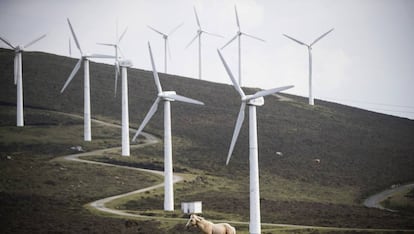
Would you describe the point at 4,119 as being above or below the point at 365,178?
above

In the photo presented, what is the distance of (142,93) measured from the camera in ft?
635

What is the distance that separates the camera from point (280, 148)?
156250mm

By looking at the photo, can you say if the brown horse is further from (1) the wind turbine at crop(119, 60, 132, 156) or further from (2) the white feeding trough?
(1) the wind turbine at crop(119, 60, 132, 156)

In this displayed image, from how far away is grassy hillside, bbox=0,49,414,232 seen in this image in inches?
4215

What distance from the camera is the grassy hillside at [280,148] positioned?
10706 cm

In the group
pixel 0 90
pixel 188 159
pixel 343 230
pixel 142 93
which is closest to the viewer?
pixel 343 230

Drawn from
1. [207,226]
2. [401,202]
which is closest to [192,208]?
[207,226]

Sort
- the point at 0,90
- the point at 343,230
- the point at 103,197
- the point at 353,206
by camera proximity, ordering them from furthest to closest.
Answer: the point at 0,90 < the point at 353,206 < the point at 103,197 < the point at 343,230

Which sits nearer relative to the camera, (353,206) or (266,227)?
(266,227)

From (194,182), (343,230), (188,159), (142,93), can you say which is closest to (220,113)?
(142,93)

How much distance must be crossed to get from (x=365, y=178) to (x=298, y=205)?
124ft

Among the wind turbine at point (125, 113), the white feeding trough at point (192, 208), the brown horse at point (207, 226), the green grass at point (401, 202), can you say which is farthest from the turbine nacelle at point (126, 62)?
the brown horse at point (207, 226)

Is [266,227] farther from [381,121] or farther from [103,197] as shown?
[381,121]

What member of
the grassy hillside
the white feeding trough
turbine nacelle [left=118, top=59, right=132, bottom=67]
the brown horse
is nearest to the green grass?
the grassy hillside
